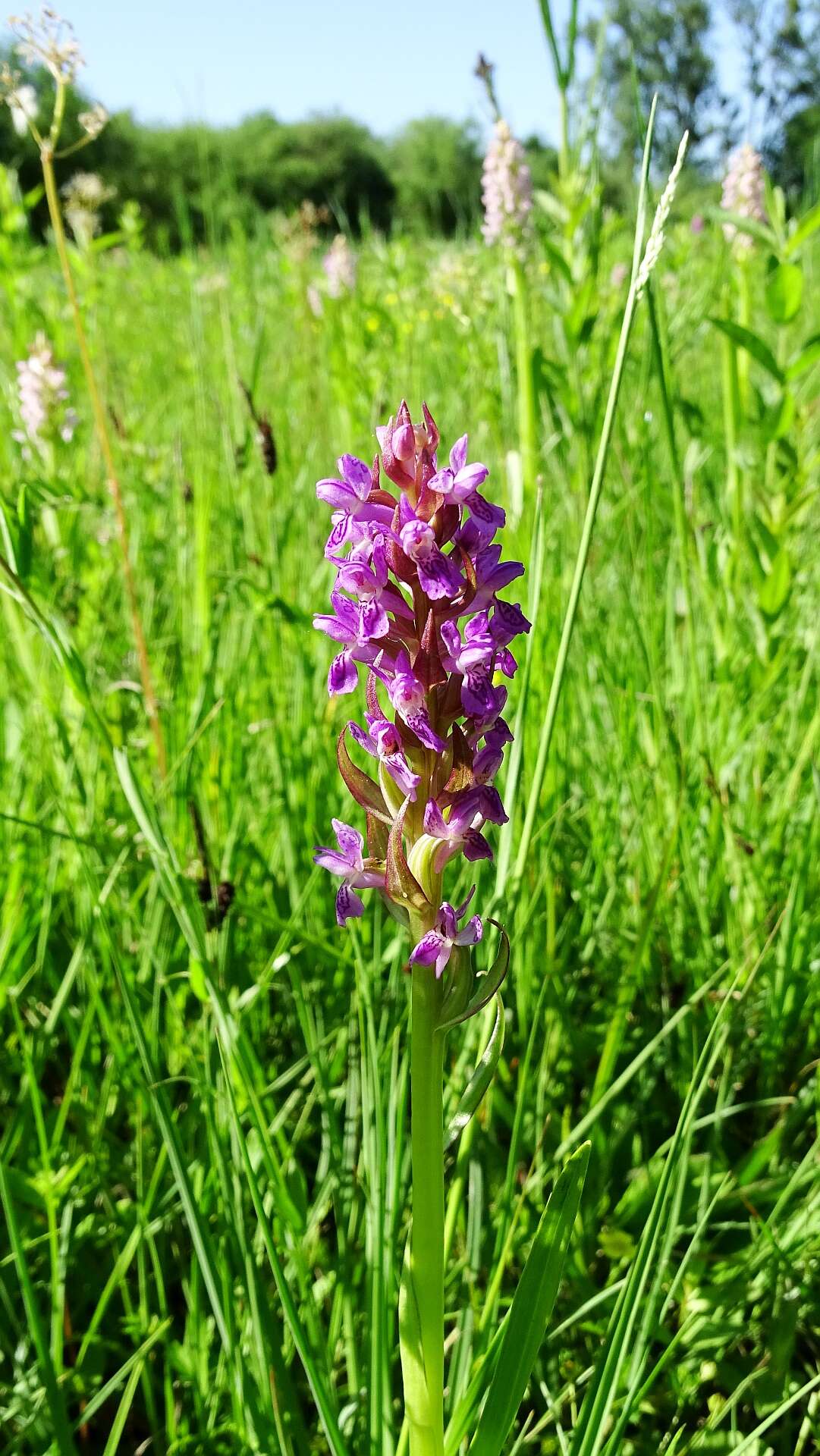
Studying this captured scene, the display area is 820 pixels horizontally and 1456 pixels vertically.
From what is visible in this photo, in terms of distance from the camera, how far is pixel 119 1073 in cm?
146

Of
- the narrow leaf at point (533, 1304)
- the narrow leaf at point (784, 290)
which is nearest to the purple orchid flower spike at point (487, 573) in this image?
the narrow leaf at point (533, 1304)

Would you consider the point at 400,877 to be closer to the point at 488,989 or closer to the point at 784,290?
the point at 488,989

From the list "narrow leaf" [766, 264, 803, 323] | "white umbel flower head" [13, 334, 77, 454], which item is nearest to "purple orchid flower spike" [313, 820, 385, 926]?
"narrow leaf" [766, 264, 803, 323]

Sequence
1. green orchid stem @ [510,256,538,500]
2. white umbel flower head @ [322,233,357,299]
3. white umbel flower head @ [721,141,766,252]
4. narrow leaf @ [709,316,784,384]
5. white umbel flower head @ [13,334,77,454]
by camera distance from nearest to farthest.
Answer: narrow leaf @ [709,316,784,384]
green orchid stem @ [510,256,538,500]
white umbel flower head @ [13,334,77,454]
white umbel flower head @ [721,141,766,252]
white umbel flower head @ [322,233,357,299]

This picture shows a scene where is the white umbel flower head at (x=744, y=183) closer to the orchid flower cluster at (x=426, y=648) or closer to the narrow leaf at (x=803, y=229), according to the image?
the narrow leaf at (x=803, y=229)

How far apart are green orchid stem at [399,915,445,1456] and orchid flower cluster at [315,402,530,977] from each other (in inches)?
1.7

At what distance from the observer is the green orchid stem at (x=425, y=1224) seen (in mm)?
766

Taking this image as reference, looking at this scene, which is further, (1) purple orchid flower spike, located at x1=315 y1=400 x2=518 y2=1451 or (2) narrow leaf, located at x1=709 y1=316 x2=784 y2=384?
(2) narrow leaf, located at x1=709 y1=316 x2=784 y2=384

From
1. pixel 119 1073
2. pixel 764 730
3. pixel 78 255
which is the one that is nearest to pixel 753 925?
pixel 764 730

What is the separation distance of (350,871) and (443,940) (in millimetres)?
112

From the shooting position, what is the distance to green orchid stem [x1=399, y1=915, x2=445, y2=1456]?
2.51ft

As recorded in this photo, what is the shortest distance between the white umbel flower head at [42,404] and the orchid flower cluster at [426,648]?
206 cm

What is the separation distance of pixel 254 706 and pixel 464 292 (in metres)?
2.05

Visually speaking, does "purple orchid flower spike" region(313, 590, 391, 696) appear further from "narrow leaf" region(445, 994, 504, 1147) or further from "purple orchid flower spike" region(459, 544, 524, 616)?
"narrow leaf" region(445, 994, 504, 1147)
